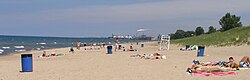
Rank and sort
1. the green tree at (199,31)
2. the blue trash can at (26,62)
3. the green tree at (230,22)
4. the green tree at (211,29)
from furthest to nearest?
the green tree at (199,31) → the green tree at (211,29) → the green tree at (230,22) → the blue trash can at (26,62)

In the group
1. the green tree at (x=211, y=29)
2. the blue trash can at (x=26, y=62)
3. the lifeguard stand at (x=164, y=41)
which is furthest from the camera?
the green tree at (x=211, y=29)

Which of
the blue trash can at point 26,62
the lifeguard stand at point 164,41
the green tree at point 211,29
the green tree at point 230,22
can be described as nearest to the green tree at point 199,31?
the green tree at point 211,29

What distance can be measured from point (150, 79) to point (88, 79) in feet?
6.55

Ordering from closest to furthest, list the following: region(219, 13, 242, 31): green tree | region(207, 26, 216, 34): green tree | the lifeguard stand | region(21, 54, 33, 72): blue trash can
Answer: region(21, 54, 33, 72): blue trash can, the lifeguard stand, region(219, 13, 242, 31): green tree, region(207, 26, 216, 34): green tree

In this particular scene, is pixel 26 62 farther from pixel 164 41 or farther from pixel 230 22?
pixel 230 22

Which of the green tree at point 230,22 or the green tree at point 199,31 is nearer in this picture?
the green tree at point 230,22

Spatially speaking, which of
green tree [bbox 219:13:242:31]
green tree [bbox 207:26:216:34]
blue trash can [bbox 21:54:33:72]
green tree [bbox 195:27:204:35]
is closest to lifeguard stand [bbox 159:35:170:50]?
blue trash can [bbox 21:54:33:72]

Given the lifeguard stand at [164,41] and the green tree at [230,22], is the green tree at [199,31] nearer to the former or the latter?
the green tree at [230,22]

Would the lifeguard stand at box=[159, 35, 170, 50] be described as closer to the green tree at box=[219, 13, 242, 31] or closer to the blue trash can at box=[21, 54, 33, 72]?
the blue trash can at box=[21, 54, 33, 72]

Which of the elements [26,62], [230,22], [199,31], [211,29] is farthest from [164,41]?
[199,31]

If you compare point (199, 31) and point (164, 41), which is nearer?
point (164, 41)

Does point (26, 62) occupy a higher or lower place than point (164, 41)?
lower

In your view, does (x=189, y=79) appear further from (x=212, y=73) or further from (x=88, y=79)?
(x=88, y=79)

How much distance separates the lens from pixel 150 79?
1325 centimetres
